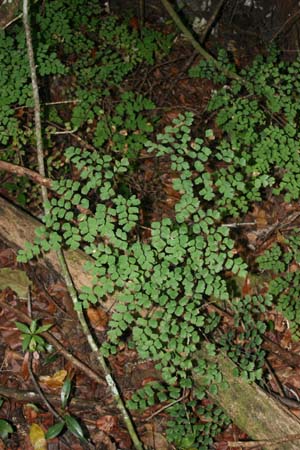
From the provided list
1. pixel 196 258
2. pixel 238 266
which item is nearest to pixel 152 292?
pixel 196 258

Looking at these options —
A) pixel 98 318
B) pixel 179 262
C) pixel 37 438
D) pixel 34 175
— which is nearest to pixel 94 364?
pixel 98 318

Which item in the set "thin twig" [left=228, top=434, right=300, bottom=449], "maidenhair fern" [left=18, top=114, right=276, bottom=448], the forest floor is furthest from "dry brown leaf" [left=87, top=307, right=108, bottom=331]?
"thin twig" [left=228, top=434, right=300, bottom=449]

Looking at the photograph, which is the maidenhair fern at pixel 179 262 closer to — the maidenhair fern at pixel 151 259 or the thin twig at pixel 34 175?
the maidenhair fern at pixel 151 259

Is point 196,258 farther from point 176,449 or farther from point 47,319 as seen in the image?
point 47,319

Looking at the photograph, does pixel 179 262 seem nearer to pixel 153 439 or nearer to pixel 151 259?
pixel 151 259

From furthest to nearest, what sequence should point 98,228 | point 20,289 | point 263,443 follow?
1. point 20,289
2. point 263,443
3. point 98,228
